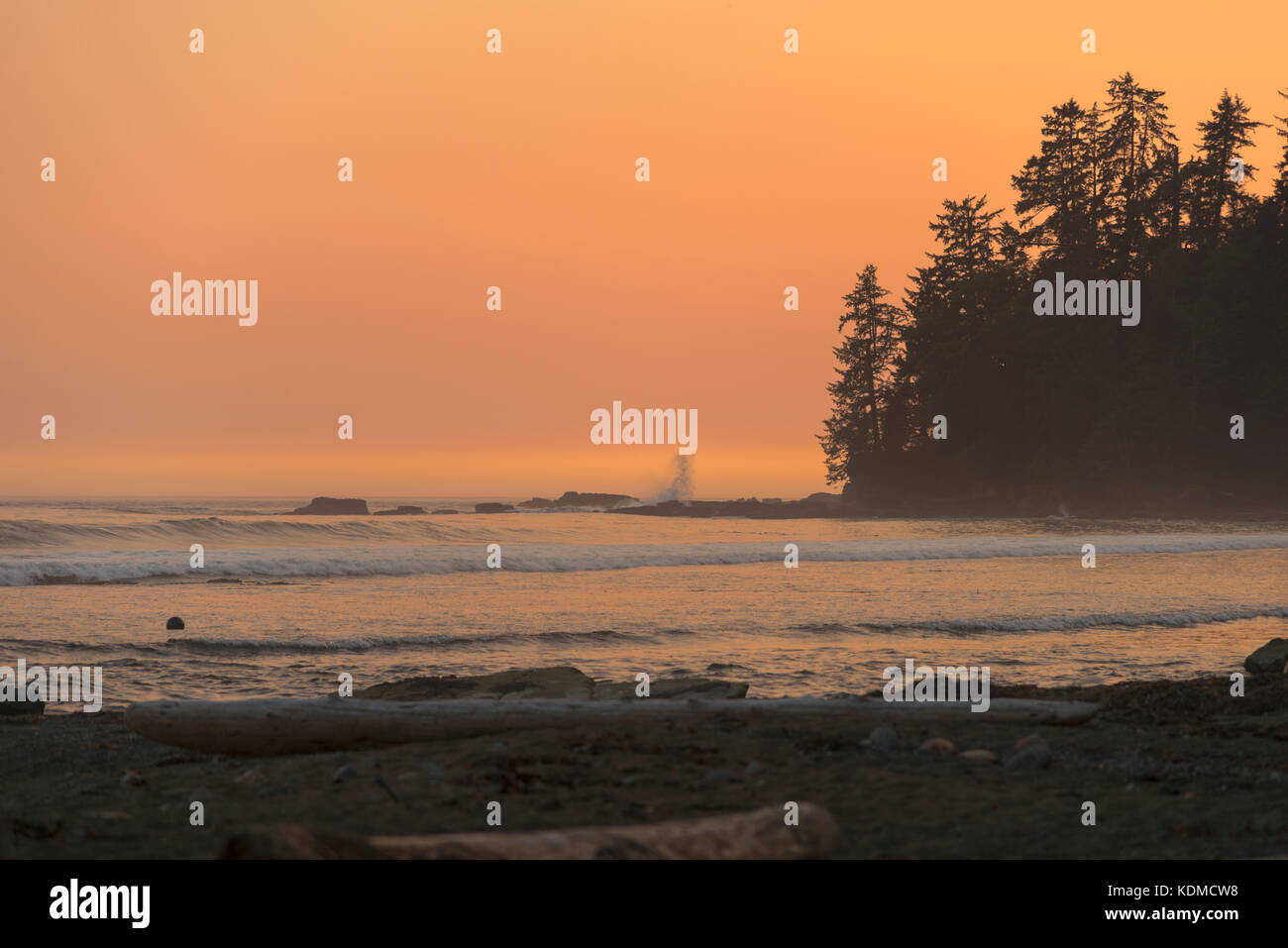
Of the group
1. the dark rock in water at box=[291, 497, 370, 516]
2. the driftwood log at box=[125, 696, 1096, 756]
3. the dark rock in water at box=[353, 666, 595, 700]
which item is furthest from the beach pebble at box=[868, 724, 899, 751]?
the dark rock in water at box=[291, 497, 370, 516]

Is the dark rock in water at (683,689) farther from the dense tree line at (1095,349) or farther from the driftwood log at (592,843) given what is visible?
the dense tree line at (1095,349)

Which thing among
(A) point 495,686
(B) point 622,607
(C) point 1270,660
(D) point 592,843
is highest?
(D) point 592,843

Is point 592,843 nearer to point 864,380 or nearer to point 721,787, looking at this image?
point 721,787

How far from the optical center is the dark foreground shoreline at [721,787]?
5566mm

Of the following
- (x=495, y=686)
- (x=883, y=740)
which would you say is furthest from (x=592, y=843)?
(x=495, y=686)

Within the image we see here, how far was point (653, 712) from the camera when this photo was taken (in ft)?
27.9

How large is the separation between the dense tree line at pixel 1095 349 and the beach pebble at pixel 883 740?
197ft

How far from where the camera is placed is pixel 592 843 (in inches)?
169

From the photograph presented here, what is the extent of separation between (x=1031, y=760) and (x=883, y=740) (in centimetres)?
105

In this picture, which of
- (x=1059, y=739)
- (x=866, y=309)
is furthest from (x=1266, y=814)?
(x=866, y=309)

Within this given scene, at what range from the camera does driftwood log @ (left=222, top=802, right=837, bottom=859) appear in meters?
3.89

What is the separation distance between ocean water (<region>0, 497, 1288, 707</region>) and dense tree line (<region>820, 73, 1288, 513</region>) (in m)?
26.5
